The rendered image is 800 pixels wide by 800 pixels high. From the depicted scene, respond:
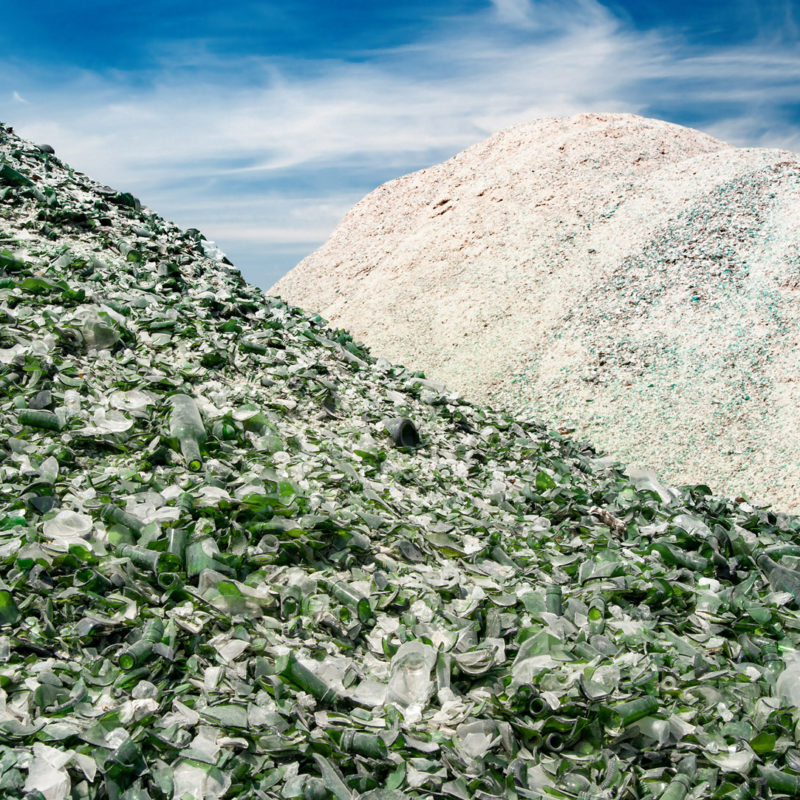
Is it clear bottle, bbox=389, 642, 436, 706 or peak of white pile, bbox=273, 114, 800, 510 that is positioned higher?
peak of white pile, bbox=273, 114, 800, 510

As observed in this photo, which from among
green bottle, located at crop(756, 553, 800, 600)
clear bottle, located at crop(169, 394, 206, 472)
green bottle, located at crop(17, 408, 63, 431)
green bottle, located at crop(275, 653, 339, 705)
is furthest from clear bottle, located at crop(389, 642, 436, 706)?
green bottle, located at crop(756, 553, 800, 600)

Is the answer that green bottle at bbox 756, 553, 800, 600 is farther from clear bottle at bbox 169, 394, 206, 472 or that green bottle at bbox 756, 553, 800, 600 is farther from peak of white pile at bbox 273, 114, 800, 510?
clear bottle at bbox 169, 394, 206, 472

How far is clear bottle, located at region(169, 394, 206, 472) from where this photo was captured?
3014 millimetres

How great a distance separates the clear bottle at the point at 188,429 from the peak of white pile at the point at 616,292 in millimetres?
4432

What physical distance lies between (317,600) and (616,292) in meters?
6.86

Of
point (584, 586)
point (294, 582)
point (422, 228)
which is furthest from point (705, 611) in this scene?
point (422, 228)

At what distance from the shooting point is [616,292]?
8461mm

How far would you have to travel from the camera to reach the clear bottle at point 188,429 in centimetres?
301

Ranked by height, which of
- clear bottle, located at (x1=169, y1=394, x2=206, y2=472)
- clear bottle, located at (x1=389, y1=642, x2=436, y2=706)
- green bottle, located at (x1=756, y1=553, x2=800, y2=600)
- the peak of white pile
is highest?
the peak of white pile

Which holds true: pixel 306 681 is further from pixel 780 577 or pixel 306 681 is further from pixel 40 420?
pixel 780 577

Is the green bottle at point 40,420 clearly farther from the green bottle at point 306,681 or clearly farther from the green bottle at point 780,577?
the green bottle at point 780,577

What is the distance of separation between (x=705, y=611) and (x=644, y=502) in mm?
1284

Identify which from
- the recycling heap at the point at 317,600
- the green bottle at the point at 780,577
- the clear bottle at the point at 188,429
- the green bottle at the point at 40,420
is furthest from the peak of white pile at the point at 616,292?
the green bottle at the point at 40,420

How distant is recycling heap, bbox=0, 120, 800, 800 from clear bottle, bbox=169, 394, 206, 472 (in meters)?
0.01
